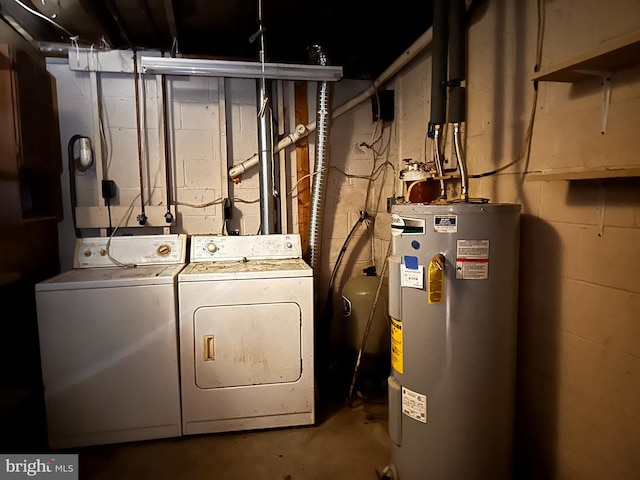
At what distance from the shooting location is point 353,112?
2.95m

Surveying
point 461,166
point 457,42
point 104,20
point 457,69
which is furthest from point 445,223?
point 104,20

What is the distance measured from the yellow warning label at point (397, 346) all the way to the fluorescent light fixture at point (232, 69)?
53.8 inches

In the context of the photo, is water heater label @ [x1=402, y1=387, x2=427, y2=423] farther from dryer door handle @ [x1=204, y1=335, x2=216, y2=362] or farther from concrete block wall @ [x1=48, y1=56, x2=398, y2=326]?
concrete block wall @ [x1=48, y1=56, x2=398, y2=326]

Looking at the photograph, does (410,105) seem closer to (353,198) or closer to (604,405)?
(353,198)

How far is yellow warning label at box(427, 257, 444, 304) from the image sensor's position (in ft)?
4.55

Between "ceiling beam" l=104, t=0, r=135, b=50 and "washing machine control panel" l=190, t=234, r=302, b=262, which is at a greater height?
"ceiling beam" l=104, t=0, r=135, b=50

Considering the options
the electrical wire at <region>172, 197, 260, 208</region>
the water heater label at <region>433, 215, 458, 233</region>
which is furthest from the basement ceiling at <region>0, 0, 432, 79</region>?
the water heater label at <region>433, 215, 458, 233</region>

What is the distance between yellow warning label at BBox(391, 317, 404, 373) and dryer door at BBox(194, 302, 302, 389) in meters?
0.64

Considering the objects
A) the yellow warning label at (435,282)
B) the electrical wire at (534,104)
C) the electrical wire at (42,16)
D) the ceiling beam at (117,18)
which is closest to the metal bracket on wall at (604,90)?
the electrical wire at (534,104)

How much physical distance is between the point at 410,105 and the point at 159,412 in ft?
7.71

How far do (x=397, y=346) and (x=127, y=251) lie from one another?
167 centimetres

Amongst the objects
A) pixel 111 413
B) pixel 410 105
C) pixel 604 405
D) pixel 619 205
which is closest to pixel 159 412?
pixel 111 413

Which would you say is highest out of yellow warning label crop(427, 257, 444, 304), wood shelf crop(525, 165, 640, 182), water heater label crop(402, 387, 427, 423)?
wood shelf crop(525, 165, 640, 182)

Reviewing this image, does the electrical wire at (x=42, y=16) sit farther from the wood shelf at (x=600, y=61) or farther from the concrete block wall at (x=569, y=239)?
the wood shelf at (x=600, y=61)
